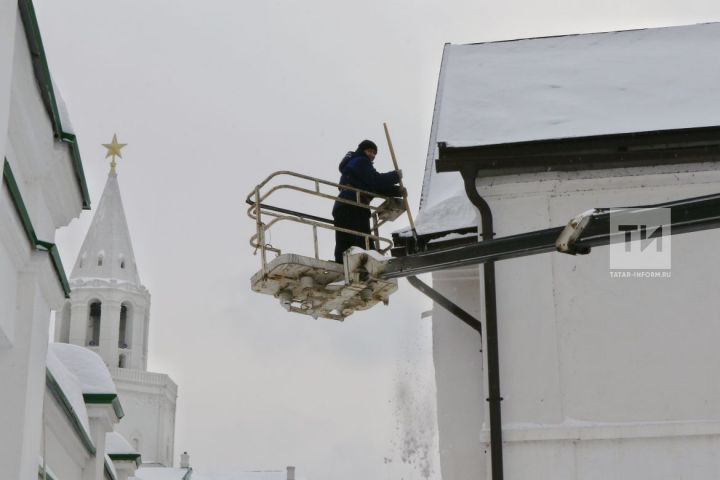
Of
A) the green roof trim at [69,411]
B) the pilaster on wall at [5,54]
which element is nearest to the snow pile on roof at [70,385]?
the green roof trim at [69,411]

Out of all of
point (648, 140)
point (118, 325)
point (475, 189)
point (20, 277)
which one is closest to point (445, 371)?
point (475, 189)

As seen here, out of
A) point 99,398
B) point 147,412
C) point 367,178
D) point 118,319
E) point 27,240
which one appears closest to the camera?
point 27,240

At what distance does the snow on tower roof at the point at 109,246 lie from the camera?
66500 mm

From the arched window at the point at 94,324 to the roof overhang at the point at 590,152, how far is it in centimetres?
5726

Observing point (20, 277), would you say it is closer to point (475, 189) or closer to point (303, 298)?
point (303, 298)

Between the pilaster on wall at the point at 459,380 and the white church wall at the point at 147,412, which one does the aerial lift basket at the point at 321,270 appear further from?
the white church wall at the point at 147,412

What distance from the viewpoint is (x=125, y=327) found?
6788 cm

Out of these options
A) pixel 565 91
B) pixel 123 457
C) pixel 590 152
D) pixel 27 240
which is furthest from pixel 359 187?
pixel 123 457

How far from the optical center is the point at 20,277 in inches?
363

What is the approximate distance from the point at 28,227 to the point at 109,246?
59.1m

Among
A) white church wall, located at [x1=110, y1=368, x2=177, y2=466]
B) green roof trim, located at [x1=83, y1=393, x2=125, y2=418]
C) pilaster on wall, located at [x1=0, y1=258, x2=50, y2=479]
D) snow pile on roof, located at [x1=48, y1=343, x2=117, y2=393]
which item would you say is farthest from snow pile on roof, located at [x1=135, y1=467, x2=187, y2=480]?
pilaster on wall, located at [x1=0, y1=258, x2=50, y2=479]

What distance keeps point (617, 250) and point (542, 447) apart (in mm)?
1842

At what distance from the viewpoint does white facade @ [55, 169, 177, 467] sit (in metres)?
66.1

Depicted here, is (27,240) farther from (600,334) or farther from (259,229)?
(600,334)
